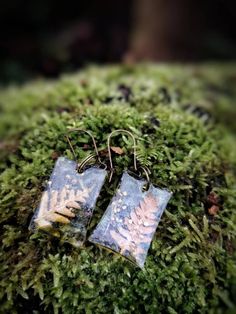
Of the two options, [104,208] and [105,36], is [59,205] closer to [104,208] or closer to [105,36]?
[104,208]

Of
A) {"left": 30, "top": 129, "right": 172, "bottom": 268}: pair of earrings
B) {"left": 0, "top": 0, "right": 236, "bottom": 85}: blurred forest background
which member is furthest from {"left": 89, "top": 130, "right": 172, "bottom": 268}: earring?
{"left": 0, "top": 0, "right": 236, "bottom": 85}: blurred forest background

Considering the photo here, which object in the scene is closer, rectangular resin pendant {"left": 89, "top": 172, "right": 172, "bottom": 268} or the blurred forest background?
rectangular resin pendant {"left": 89, "top": 172, "right": 172, "bottom": 268}

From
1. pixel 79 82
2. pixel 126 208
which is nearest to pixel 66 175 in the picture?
pixel 126 208

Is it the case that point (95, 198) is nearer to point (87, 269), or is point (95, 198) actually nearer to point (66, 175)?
point (66, 175)

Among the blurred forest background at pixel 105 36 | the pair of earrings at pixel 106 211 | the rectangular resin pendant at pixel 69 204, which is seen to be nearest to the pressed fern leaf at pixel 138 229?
the pair of earrings at pixel 106 211

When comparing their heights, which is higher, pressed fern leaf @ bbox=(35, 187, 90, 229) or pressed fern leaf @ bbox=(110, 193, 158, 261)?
pressed fern leaf @ bbox=(35, 187, 90, 229)

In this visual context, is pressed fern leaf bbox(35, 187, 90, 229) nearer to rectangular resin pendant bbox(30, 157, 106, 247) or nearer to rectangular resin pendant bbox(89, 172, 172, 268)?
rectangular resin pendant bbox(30, 157, 106, 247)
